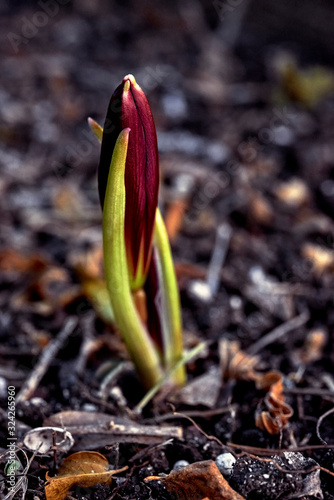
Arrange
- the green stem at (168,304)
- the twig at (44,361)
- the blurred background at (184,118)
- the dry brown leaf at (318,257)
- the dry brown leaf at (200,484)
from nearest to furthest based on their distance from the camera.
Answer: the dry brown leaf at (200,484), the green stem at (168,304), the twig at (44,361), the dry brown leaf at (318,257), the blurred background at (184,118)

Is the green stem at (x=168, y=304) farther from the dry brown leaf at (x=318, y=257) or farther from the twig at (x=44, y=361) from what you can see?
the dry brown leaf at (x=318, y=257)

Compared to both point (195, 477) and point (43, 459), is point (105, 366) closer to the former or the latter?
point (43, 459)

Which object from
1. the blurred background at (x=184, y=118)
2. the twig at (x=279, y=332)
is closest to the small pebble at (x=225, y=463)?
the twig at (x=279, y=332)

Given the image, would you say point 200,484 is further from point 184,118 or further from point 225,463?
point 184,118

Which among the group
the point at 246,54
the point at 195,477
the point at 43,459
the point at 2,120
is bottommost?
the point at 43,459

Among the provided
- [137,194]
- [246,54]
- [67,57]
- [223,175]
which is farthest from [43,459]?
[246,54]

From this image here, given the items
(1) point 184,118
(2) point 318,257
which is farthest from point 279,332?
(1) point 184,118
